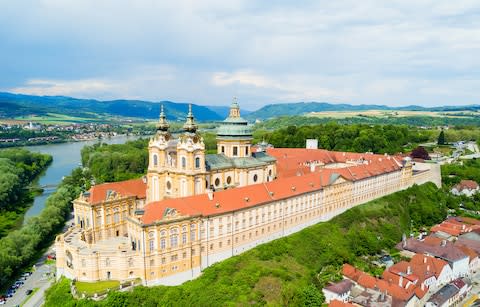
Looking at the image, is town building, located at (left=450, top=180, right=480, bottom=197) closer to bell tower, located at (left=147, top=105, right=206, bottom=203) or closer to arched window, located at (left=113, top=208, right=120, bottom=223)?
bell tower, located at (left=147, top=105, right=206, bottom=203)

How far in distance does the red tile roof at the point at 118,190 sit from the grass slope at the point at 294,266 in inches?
456

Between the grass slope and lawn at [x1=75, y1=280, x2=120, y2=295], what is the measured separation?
138 cm

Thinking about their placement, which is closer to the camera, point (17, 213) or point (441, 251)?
point (441, 251)

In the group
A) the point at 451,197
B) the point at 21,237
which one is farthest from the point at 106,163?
the point at 451,197

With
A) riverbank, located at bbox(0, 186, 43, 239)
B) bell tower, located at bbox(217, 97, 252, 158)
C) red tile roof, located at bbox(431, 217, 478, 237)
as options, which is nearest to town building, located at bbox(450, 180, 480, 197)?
red tile roof, located at bbox(431, 217, 478, 237)

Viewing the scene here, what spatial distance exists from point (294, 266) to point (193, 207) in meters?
16.7

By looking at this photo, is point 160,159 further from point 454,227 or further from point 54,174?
point 54,174

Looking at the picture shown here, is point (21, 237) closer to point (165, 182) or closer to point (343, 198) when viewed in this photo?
point (165, 182)

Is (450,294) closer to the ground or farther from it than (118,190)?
closer to the ground

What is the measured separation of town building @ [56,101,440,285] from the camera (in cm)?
4622

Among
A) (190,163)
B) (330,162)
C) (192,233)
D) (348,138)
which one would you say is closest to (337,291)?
(192,233)

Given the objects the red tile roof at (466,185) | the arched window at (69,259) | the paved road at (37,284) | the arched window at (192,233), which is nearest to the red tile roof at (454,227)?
the red tile roof at (466,185)

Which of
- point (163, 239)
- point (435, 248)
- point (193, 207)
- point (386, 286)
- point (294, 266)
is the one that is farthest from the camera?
point (435, 248)

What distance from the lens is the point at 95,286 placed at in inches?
1780
